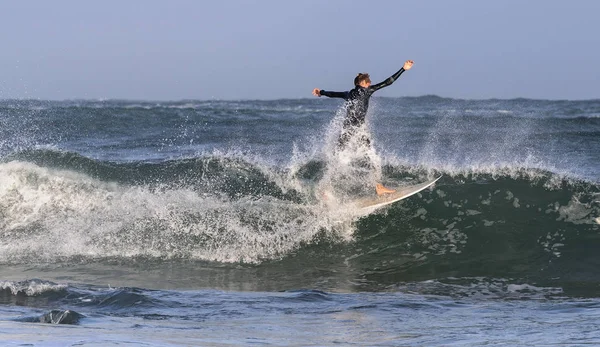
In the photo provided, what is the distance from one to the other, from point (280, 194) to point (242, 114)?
51.2 feet

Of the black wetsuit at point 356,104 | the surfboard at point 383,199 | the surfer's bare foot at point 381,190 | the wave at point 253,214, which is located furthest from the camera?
the surfboard at point 383,199

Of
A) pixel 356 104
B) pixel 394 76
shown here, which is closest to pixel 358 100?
pixel 356 104

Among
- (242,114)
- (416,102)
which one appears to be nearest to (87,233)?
(242,114)

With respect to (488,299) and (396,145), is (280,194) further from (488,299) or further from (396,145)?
(396,145)

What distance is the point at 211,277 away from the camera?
10727 millimetres

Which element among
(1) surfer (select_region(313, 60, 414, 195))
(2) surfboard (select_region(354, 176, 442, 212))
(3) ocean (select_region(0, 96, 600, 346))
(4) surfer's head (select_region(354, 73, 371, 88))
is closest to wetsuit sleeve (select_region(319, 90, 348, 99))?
(1) surfer (select_region(313, 60, 414, 195))

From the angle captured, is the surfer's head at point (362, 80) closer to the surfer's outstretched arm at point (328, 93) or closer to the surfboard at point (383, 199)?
the surfer's outstretched arm at point (328, 93)

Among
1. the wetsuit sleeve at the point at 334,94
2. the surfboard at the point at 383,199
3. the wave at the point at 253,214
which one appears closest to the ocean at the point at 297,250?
the wave at the point at 253,214

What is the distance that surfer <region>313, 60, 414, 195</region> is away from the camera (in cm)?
1177

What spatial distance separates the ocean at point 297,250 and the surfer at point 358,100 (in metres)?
0.19

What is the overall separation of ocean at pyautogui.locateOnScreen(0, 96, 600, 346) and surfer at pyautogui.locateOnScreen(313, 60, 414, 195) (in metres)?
0.19

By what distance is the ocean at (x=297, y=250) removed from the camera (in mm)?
7344

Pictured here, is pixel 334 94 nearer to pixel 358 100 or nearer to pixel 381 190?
pixel 358 100

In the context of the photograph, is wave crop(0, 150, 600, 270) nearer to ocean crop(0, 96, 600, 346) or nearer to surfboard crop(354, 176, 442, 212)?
ocean crop(0, 96, 600, 346)
